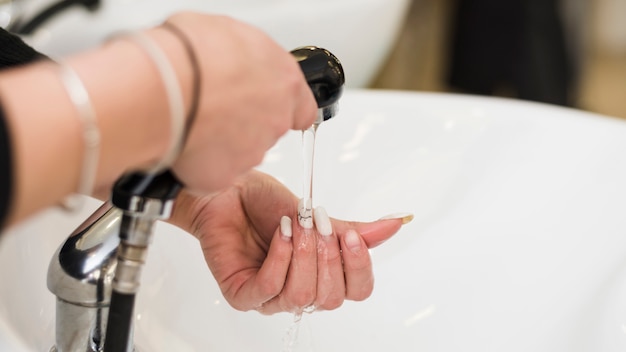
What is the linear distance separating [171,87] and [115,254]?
0.16 metres

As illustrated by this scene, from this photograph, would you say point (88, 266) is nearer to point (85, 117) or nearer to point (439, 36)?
point (85, 117)

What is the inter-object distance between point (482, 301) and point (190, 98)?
0.39m

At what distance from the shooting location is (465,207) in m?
0.71

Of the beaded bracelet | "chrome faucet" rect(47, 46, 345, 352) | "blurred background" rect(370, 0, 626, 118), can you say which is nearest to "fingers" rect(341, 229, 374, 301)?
"chrome faucet" rect(47, 46, 345, 352)

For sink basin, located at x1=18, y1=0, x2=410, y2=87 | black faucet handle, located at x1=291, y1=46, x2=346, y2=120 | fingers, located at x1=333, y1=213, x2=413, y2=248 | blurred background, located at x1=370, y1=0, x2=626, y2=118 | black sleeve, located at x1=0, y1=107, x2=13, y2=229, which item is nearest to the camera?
black sleeve, located at x1=0, y1=107, x2=13, y2=229

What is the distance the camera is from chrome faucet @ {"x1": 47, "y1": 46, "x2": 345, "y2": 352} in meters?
0.37

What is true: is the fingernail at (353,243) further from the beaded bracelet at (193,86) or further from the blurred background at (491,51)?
the blurred background at (491,51)

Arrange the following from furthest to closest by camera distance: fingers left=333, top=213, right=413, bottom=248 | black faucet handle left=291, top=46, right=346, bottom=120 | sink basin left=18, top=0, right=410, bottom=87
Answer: sink basin left=18, top=0, right=410, bottom=87 → fingers left=333, top=213, right=413, bottom=248 → black faucet handle left=291, top=46, right=346, bottom=120

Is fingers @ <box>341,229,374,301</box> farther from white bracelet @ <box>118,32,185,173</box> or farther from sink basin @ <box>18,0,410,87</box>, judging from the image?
sink basin @ <box>18,0,410,87</box>

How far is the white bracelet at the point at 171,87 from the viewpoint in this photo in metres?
0.32

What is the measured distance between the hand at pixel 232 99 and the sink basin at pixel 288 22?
52 cm

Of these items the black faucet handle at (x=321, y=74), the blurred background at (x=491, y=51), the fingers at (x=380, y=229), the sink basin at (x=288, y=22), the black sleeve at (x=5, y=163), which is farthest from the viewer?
the blurred background at (x=491, y=51)

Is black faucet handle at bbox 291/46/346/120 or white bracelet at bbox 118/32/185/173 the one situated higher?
white bracelet at bbox 118/32/185/173

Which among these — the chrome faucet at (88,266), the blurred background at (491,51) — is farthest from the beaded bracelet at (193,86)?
the blurred background at (491,51)
